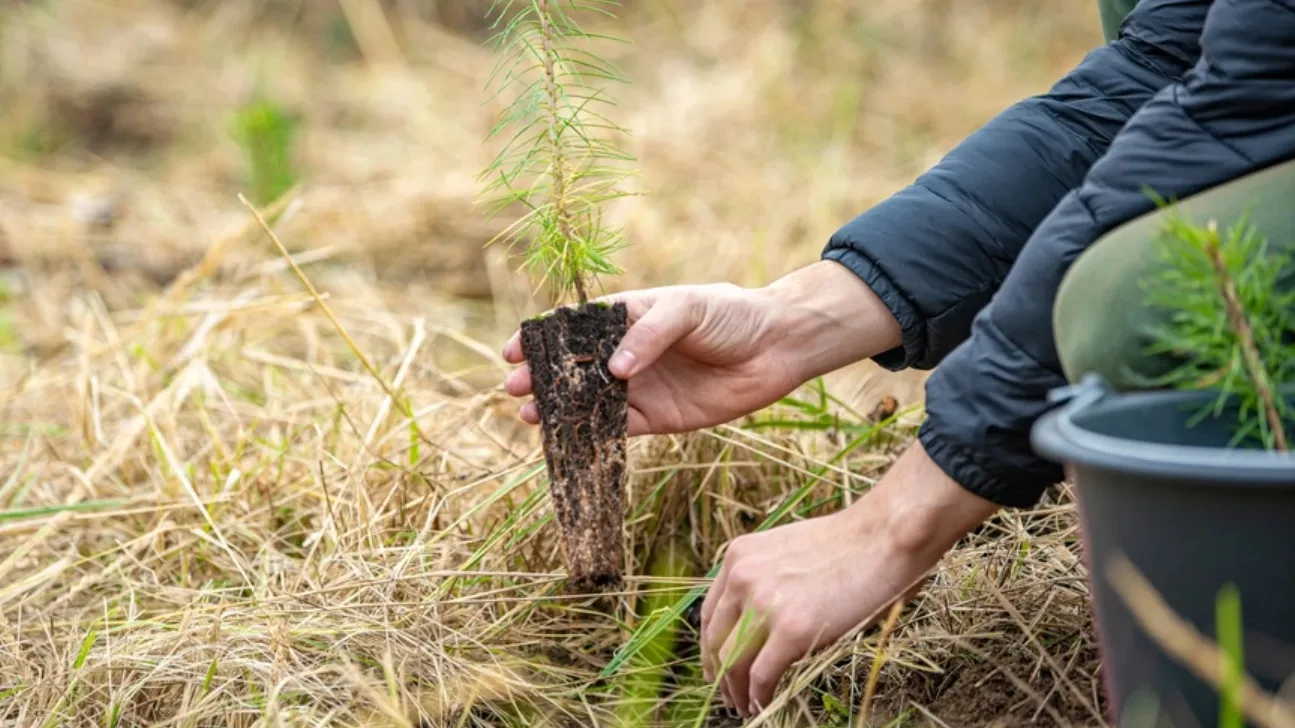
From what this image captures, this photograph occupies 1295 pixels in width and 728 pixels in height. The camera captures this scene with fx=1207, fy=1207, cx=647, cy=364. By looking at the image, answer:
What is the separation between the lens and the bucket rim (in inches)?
29.6

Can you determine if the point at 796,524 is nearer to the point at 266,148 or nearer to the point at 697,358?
the point at 697,358

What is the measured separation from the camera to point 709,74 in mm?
5473

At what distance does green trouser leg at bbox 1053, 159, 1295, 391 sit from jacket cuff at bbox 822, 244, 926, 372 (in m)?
0.60

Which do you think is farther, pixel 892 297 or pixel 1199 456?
pixel 892 297

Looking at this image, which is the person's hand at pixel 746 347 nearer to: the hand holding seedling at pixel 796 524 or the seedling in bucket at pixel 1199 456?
the hand holding seedling at pixel 796 524

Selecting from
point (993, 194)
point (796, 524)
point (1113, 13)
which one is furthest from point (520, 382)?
point (1113, 13)

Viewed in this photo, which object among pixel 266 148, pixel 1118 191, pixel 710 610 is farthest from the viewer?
pixel 266 148

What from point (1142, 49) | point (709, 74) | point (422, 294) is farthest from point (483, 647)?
point (709, 74)

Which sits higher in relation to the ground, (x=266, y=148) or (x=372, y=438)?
(x=266, y=148)

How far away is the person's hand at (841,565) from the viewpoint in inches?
47.7

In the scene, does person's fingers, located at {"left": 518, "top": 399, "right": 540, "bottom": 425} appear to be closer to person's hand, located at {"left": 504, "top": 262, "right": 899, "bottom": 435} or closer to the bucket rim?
person's hand, located at {"left": 504, "top": 262, "right": 899, "bottom": 435}

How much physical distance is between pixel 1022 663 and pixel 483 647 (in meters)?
0.66

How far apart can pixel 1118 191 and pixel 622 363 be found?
0.60m

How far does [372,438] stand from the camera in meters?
2.00
